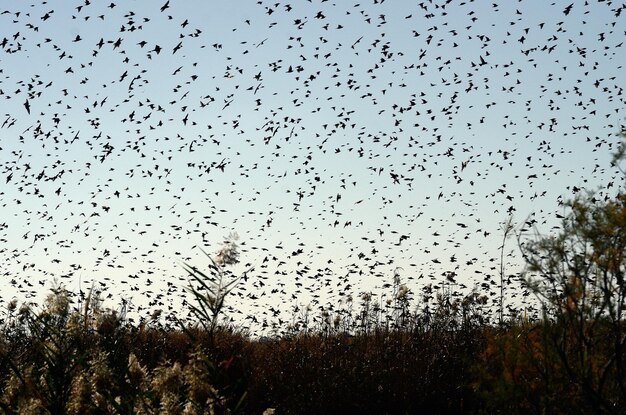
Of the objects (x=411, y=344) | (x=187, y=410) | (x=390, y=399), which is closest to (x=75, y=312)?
(x=187, y=410)

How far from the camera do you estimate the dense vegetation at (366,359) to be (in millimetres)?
3975

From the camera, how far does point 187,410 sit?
150 inches

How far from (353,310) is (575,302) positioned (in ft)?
28.3

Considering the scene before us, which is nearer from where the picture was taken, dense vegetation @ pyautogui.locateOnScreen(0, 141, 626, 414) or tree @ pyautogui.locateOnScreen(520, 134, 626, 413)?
dense vegetation @ pyautogui.locateOnScreen(0, 141, 626, 414)

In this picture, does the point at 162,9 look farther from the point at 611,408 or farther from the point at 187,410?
the point at 187,410

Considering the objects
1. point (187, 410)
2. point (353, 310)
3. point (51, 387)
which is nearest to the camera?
point (187, 410)

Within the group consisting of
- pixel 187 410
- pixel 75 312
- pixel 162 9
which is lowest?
pixel 187 410

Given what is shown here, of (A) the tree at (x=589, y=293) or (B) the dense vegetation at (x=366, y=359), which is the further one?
(A) the tree at (x=589, y=293)

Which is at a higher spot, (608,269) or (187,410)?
(608,269)

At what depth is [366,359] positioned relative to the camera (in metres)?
13.6

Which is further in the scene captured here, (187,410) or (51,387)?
(51,387)

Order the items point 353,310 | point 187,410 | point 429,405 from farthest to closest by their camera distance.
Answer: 1. point 353,310
2. point 429,405
3. point 187,410

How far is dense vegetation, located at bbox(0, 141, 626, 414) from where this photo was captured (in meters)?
3.97

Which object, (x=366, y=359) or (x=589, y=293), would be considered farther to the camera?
(x=366, y=359)
